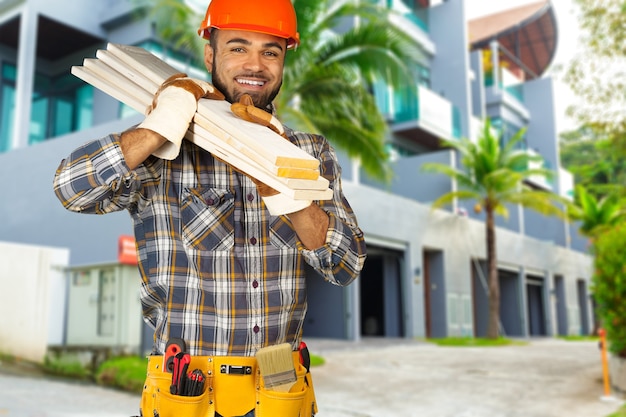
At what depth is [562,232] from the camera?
34.0 meters

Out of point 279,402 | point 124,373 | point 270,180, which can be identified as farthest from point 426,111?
point 270,180

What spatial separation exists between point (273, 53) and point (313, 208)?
0.49 m

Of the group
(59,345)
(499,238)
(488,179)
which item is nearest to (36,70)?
(59,345)

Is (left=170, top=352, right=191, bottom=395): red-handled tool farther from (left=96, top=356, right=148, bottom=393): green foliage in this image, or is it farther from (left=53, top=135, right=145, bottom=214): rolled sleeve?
(left=96, top=356, right=148, bottom=393): green foliage

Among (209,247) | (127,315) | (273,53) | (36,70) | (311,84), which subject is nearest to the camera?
Answer: (209,247)

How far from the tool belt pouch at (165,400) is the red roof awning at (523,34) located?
32.8 m

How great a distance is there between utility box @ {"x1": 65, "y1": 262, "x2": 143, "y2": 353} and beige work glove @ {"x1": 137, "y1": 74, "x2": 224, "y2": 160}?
952cm

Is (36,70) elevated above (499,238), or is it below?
above

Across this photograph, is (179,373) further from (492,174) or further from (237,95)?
(492,174)

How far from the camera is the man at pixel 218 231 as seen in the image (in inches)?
59.3

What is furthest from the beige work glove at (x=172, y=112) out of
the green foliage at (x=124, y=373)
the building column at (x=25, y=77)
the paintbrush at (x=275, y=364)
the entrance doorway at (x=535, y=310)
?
the entrance doorway at (x=535, y=310)

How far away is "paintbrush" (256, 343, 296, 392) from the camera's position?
158 centimetres

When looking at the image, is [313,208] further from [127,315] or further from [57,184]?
[127,315]

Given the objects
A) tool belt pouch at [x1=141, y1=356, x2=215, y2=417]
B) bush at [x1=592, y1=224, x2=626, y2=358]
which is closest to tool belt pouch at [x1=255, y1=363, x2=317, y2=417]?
tool belt pouch at [x1=141, y1=356, x2=215, y2=417]
